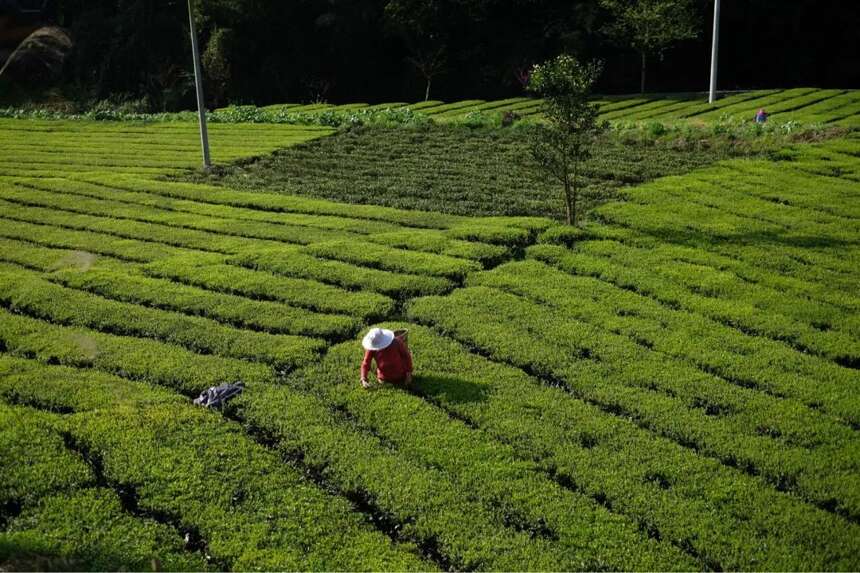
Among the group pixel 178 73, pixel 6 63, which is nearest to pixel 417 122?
pixel 178 73

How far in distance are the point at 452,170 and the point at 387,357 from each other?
14353 millimetres

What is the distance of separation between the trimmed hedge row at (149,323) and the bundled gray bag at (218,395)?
0.96m

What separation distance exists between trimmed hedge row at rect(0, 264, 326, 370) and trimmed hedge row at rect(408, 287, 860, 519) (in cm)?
237

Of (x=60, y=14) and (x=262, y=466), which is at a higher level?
(x=60, y=14)

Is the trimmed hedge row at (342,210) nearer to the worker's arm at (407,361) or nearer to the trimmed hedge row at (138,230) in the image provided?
the trimmed hedge row at (138,230)

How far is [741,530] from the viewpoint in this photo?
332 inches

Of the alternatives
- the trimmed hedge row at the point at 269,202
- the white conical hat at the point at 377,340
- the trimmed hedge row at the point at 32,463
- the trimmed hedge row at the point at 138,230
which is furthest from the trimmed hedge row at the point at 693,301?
the trimmed hedge row at the point at 32,463

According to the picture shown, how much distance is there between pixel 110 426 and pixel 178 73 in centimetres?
4580

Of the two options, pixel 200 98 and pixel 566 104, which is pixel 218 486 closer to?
pixel 566 104

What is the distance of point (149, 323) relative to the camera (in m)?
13.7

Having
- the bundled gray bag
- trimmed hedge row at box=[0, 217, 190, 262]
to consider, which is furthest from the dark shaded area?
the bundled gray bag

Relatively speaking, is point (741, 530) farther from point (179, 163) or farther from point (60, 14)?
point (60, 14)

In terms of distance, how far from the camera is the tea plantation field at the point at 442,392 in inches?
332

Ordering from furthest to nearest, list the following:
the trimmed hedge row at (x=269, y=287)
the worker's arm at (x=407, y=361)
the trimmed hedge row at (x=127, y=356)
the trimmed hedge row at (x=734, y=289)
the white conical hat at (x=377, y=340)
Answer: the trimmed hedge row at (x=269, y=287)
the trimmed hedge row at (x=734, y=289)
the trimmed hedge row at (x=127, y=356)
the worker's arm at (x=407, y=361)
the white conical hat at (x=377, y=340)
